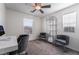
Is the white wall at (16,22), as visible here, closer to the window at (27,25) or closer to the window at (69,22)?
the window at (27,25)

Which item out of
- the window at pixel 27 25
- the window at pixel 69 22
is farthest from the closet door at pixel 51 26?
the window at pixel 27 25

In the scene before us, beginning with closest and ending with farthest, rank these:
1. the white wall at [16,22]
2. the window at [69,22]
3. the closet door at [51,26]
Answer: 1. the white wall at [16,22]
2. the window at [69,22]
3. the closet door at [51,26]

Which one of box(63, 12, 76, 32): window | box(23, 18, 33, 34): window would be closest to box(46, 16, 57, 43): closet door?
box(63, 12, 76, 32): window

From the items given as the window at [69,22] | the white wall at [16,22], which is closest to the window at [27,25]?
the white wall at [16,22]

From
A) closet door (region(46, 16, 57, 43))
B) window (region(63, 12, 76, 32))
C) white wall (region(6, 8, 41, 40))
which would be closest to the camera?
white wall (region(6, 8, 41, 40))

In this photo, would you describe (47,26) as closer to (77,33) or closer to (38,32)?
(38,32)

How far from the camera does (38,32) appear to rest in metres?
1.52

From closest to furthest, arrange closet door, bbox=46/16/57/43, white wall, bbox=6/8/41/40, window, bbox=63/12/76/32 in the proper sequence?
1. white wall, bbox=6/8/41/40
2. window, bbox=63/12/76/32
3. closet door, bbox=46/16/57/43

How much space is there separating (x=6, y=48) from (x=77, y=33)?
1337mm

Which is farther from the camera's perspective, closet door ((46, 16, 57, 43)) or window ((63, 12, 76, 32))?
closet door ((46, 16, 57, 43))

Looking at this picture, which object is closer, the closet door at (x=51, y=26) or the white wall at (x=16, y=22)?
the white wall at (x=16, y=22)

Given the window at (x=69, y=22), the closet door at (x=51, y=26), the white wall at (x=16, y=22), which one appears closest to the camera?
the white wall at (x=16, y=22)

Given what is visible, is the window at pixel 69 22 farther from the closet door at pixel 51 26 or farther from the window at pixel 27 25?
the window at pixel 27 25

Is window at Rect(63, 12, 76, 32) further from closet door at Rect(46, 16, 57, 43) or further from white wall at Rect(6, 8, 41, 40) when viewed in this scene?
white wall at Rect(6, 8, 41, 40)
